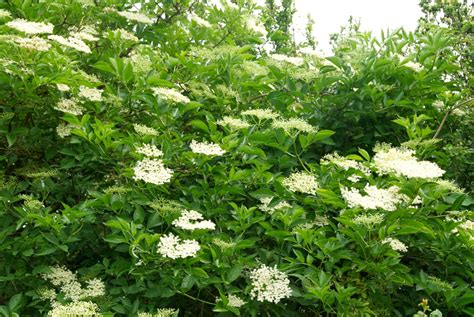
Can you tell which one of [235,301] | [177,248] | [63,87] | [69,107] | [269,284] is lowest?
[235,301]

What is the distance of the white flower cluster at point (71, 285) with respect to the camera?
2.90 m

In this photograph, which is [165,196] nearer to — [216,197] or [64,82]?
[216,197]

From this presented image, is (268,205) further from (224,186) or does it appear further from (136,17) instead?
(136,17)

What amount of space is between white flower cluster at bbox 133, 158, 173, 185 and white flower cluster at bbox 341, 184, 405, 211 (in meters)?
0.85

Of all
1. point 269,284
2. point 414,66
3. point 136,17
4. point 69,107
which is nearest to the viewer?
point 269,284

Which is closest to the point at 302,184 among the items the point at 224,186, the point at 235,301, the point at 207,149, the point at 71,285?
the point at 224,186

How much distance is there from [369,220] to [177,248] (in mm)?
854

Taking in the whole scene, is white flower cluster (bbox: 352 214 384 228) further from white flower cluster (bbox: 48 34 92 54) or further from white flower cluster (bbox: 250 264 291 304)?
white flower cluster (bbox: 48 34 92 54)

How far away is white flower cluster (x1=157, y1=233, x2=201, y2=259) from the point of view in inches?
103

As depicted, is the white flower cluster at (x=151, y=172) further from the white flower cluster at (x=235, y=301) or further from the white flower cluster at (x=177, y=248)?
the white flower cluster at (x=235, y=301)

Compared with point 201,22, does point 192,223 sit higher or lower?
lower

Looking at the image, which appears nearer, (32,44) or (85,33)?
(32,44)

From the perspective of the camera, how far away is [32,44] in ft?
10.1

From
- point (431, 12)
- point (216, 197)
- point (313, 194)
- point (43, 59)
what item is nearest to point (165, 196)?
point (216, 197)
